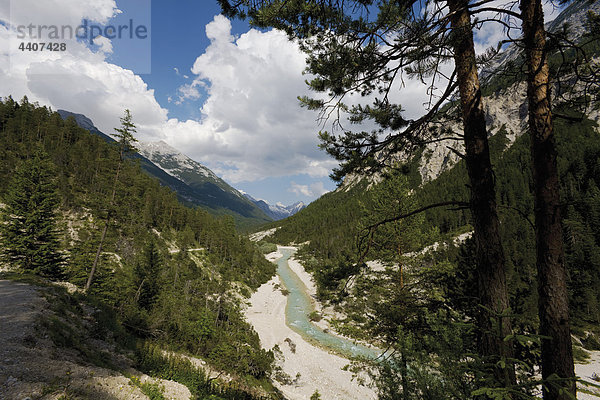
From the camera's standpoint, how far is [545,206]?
312 cm

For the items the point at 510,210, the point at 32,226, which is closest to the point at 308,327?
the point at 510,210

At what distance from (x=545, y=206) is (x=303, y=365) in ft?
73.9

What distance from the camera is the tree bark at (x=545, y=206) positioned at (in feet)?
9.59

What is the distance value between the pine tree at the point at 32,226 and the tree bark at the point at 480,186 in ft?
78.4

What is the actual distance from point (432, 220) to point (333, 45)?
258 feet

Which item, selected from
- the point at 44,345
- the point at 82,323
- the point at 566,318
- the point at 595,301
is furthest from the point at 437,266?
the point at 595,301

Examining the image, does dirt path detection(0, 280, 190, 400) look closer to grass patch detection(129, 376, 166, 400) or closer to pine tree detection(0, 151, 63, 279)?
grass patch detection(129, 376, 166, 400)

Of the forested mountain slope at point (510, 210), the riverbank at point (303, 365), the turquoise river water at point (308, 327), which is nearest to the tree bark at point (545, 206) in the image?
the forested mountain slope at point (510, 210)

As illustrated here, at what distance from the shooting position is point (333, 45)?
444 cm

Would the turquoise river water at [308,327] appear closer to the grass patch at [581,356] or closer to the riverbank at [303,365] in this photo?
the riverbank at [303,365]

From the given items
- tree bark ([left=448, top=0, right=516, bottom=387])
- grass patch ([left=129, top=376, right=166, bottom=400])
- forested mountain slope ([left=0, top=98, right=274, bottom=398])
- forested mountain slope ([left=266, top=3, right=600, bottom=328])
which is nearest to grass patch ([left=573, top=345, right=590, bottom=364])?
forested mountain slope ([left=266, top=3, right=600, bottom=328])

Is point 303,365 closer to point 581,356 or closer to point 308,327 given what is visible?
point 308,327

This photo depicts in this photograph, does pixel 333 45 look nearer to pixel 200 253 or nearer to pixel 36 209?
pixel 36 209

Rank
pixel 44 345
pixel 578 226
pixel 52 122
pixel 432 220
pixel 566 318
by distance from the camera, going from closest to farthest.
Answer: pixel 566 318 < pixel 578 226 < pixel 44 345 < pixel 52 122 < pixel 432 220
